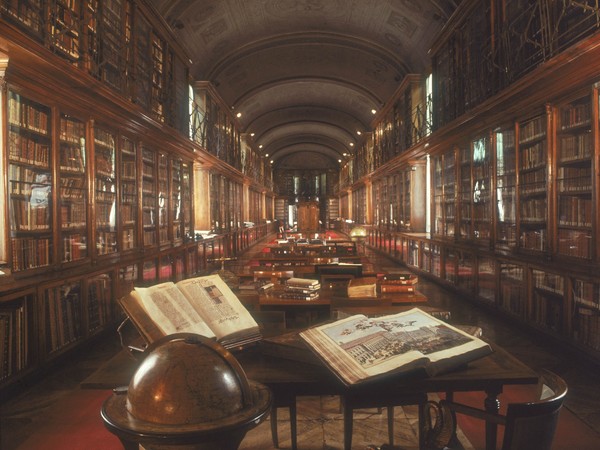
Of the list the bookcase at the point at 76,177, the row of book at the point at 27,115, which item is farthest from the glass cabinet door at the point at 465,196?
the row of book at the point at 27,115

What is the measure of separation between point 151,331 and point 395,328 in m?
0.84

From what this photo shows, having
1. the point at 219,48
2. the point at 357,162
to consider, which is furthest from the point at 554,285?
the point at 357,162

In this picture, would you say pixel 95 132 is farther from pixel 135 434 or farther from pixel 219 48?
pixel 219 48

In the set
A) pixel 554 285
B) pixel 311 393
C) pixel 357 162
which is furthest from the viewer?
pixel 357 162

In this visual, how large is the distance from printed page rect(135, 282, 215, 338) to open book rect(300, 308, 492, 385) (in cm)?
39

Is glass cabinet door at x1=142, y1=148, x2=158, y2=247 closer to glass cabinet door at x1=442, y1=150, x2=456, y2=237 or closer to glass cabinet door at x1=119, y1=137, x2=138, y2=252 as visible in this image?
glass cabinet door at x1=119, y1=137, x2=138, y2=252

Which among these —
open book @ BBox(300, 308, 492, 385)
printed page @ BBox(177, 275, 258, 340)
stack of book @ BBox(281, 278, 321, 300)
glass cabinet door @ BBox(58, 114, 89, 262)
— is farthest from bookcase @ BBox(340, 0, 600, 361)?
glass cabinet door @ BBox(58, 114, 89, 262)

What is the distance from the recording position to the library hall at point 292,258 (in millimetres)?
1493

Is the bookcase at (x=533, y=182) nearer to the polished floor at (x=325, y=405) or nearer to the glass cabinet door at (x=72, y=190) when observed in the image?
the polished floor at (x=325, y=405)

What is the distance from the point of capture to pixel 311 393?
4.96ft

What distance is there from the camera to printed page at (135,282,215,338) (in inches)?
62.0

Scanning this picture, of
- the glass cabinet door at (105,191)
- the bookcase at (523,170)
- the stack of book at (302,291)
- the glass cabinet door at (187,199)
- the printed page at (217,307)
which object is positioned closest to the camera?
the printed page at (217,307)

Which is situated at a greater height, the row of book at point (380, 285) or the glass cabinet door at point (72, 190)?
the glass cabinet door at point (72, 190)

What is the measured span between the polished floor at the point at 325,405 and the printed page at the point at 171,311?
1.44 meters
